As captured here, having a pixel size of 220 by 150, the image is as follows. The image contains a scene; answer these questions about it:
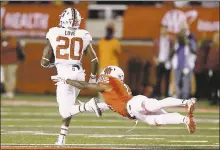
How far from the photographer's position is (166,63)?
19984mm

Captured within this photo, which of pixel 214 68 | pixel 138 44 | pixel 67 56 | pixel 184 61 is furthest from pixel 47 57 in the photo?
pixel 138 44

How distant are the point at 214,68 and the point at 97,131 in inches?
228

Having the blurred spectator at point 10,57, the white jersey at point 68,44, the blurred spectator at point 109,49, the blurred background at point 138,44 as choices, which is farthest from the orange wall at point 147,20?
the white jersey at point 68,44

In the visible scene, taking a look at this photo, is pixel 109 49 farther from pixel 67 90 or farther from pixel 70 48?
pixel 67 90

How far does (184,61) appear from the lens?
19.4m

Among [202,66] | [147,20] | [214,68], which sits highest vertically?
[147,20]

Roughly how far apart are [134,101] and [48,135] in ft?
8.58

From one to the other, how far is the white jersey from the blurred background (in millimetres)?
6763

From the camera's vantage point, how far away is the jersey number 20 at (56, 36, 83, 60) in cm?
1166

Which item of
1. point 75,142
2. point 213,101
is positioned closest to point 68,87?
point 75,142

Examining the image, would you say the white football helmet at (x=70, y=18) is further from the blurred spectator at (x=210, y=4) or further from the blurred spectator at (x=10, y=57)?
the blurred spectator at (x=210, y=4)

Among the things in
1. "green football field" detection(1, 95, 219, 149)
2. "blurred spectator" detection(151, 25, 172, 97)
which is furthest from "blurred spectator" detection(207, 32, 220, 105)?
"blurred spectator" detection(151, 25, 172, 97)

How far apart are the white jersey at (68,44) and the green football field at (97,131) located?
112 centimetres

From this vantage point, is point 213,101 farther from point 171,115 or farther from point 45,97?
point 171,115
